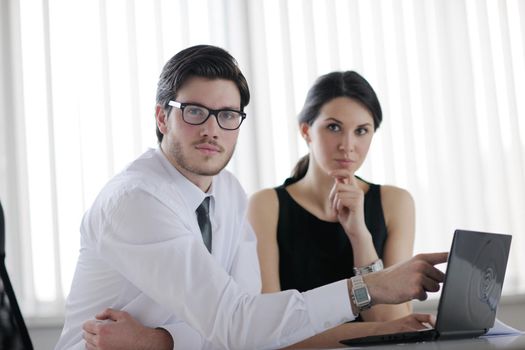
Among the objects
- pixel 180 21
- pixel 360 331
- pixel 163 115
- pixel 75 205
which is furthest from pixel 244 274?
pixel 180 21

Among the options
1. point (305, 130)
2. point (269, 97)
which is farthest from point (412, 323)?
point (269, 97)

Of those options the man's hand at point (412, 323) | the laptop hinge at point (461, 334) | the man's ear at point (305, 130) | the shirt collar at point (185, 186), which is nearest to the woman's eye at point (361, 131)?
the man's ear at point (305, 130)

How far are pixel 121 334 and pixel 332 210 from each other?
1032 mm

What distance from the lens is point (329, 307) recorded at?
141cm

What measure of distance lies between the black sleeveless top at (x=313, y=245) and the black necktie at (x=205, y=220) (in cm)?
61

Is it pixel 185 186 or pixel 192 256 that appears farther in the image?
pixel 185 186

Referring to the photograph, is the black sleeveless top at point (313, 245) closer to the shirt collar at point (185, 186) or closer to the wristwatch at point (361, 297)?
the shirt collar at point (185, 186)

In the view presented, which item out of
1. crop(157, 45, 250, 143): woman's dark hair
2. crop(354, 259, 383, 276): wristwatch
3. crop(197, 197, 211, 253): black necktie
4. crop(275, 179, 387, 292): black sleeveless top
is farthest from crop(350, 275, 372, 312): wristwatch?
crop(275, 179, 387, 292): black sleeveless top

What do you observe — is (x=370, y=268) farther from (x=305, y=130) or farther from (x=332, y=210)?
(x=305, y=130)

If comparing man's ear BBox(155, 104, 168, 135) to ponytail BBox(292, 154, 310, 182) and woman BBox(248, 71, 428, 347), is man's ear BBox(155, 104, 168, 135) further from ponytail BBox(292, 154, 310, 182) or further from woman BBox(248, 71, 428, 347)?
ponytail BBox(292, 154, 310, 182)

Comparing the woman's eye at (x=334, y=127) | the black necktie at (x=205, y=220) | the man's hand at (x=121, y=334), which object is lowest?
the man's hand at (x=121, y=334)

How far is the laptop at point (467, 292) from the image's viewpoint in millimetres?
1331

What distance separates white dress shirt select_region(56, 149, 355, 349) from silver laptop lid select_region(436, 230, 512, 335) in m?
0.19

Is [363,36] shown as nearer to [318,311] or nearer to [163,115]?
[163,115]
